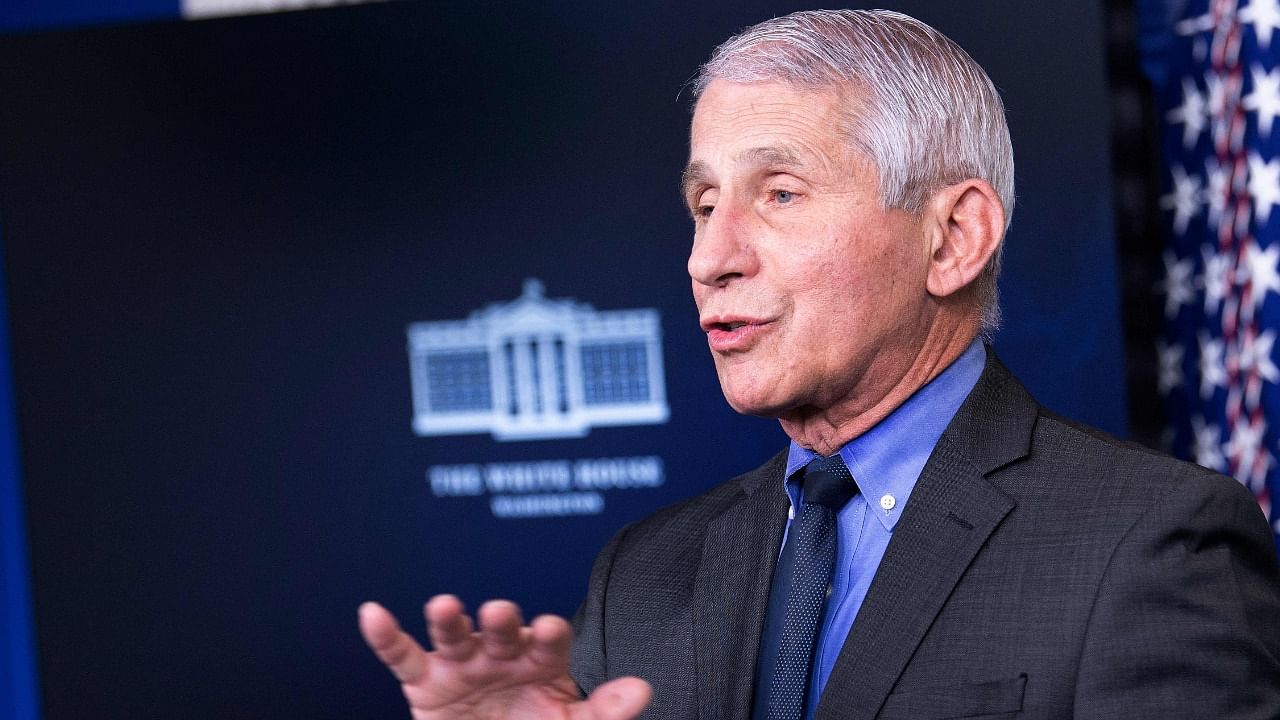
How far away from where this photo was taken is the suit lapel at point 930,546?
147 centimetres

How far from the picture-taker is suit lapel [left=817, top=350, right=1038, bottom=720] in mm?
1472

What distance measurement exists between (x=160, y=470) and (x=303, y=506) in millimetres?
393

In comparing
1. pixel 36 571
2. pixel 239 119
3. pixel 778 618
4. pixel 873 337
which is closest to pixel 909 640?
pixel 778 618

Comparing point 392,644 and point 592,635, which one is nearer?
point 392,644

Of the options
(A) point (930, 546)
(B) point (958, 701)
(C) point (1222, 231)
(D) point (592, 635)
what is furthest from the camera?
(C) point (1222, 231)

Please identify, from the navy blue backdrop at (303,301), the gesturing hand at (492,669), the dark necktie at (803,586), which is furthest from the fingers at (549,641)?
the navy blue backdrop at (303,301)

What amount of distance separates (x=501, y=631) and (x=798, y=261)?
0.61 m

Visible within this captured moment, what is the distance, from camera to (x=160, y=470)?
10.7ft

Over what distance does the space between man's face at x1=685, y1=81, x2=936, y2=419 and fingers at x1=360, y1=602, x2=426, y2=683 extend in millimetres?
538

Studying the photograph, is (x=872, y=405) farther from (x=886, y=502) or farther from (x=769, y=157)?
(x=769, y=157)

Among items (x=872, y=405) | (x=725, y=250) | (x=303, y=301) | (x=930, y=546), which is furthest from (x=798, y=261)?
A: (x=303, y=301)

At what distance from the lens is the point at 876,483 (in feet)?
5.39

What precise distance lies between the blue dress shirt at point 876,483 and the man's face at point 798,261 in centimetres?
7

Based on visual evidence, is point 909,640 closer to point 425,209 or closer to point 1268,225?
point 1268,225
